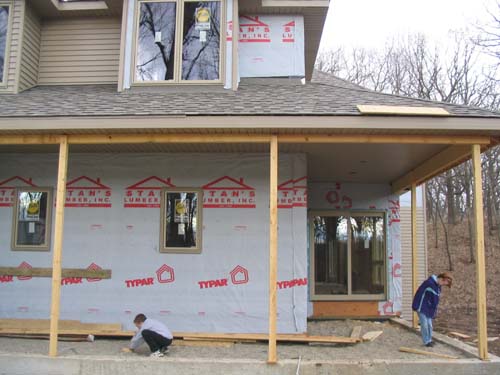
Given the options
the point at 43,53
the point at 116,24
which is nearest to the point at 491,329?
the point at 116,24

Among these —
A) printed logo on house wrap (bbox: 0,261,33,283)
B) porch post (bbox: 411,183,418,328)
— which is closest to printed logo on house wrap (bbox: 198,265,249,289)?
printed logo on house wrap (bbox: 0,261,33,283)

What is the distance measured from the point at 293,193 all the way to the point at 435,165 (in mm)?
2477

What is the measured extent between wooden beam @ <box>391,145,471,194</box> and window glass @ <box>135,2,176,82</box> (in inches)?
198

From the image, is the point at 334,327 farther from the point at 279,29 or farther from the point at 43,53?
the point at 43,53

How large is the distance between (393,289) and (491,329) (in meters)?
2.70

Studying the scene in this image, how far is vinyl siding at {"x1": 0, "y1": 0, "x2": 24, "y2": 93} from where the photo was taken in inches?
388

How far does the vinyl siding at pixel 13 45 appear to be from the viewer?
9867mm

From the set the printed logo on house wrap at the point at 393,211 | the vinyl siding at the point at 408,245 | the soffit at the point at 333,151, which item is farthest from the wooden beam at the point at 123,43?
the vinyl siding at the point at 408,245

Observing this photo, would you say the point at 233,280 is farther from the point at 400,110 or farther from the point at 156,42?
the point at 156,42

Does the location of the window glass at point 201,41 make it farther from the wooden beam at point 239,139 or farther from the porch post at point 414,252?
the porch post at point 414,252

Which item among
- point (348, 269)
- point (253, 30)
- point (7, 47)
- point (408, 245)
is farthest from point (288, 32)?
point (408, 245)

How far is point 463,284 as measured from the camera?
19562 millimetres

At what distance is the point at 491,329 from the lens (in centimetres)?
1227

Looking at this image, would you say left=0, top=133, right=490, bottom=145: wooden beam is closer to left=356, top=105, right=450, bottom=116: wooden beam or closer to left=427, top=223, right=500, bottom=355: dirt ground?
→ left=356, top=105, right=450, bottom=116: wooden beam
